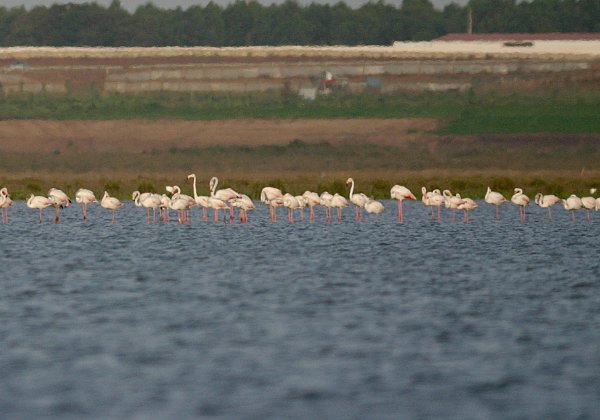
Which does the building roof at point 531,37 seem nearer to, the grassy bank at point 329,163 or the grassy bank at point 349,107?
the grassy bank at point 349,107

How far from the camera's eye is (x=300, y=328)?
20938mm

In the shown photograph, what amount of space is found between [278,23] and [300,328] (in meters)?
147

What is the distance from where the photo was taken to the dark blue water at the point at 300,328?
16.5 meters

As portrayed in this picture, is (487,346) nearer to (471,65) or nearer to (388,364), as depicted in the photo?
(388,364)

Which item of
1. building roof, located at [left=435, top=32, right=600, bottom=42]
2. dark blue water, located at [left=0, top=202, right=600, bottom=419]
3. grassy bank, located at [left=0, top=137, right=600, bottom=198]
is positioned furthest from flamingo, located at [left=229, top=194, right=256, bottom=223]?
building roof, located at [left=435, top=32, right=600, bottom=42]

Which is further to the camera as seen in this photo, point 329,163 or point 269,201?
point 329,163

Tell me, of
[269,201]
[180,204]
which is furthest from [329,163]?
[180,204]

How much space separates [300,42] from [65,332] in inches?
5439

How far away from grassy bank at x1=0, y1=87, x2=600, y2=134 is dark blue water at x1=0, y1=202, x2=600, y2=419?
47780 mm

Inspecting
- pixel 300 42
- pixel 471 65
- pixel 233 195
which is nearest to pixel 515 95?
pixel 471 65

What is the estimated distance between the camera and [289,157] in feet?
242

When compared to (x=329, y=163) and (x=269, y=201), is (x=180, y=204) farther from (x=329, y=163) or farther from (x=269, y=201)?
(x=329, y=163)

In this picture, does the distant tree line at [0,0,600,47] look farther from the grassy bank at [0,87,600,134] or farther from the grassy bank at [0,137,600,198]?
the grassy bank at [0,137,600,198]

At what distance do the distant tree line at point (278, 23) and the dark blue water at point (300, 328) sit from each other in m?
111
